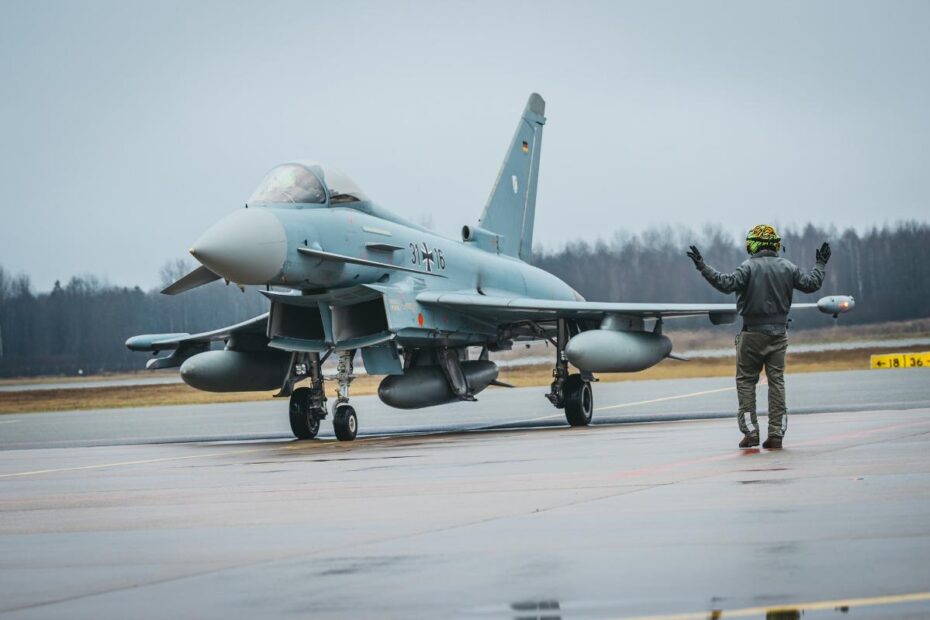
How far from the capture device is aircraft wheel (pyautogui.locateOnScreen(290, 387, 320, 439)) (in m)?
→ 16.0

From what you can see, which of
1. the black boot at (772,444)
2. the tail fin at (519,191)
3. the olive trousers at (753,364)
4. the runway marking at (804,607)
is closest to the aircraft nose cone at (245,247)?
the olive trousers at (753,364)

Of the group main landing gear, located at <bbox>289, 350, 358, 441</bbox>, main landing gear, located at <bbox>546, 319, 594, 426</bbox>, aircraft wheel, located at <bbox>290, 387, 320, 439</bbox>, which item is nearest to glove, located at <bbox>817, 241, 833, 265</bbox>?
main landing gear, located at <bbox>289, 350, 358, 441</bbox>

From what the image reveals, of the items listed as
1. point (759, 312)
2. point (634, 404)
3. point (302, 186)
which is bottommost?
point (634, 404)

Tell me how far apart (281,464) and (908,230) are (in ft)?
174

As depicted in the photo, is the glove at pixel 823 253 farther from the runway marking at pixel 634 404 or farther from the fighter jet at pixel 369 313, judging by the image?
the runway marking at pixel 634 404

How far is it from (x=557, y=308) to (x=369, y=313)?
2519mm

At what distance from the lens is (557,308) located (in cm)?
1689

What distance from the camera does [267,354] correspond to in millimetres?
17969

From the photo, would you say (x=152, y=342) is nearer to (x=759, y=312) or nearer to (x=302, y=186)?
(x=302, y=186)

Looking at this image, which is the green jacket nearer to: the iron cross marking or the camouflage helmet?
the camouflage helmet

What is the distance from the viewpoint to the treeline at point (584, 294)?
47312 millimetres

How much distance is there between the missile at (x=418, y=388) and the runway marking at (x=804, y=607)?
12.6 m

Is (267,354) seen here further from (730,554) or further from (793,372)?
(793,372)

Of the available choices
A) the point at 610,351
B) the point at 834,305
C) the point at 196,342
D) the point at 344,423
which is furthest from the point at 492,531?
the point at 196,342
